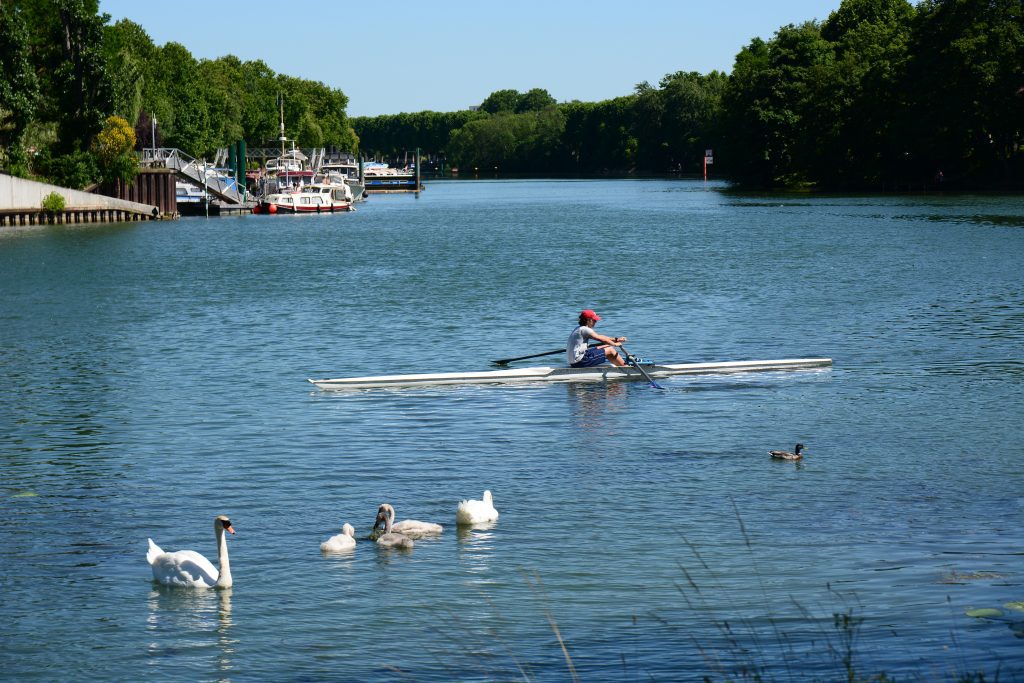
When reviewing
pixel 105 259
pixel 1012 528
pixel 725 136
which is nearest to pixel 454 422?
pixel 1012 528

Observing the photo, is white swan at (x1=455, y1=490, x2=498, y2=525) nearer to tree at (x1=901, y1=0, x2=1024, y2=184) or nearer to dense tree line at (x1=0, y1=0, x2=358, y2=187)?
dense tree line at (x1=0, y1=0, x2=358, y2=187)

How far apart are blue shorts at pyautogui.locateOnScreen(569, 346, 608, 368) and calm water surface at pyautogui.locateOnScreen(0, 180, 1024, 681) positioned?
0.71 m

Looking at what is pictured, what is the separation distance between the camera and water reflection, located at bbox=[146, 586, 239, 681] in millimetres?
12203

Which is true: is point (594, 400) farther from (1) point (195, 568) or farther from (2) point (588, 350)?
(1) point (195, 568)

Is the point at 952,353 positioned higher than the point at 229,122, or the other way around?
the point at 229,122

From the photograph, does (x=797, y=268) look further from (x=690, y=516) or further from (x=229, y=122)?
(x=229, y=122)

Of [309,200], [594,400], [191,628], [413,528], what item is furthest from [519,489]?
[309,200]

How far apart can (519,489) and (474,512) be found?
2.22m

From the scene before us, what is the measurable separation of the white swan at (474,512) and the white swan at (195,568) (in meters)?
3.04

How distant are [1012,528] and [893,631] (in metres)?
4.18

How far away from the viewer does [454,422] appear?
75.9 feet

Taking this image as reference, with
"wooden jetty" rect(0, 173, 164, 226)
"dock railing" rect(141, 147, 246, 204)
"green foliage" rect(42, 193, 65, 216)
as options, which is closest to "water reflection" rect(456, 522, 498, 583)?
"wooden jetty" rect(0, 173, 164, 226)

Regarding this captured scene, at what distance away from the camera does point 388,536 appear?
15.3 m

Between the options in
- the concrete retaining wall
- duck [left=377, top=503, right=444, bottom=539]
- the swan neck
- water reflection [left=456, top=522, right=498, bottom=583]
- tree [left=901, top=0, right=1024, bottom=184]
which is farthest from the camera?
tree [left=901, top=0, right=1024, bottom=184]
